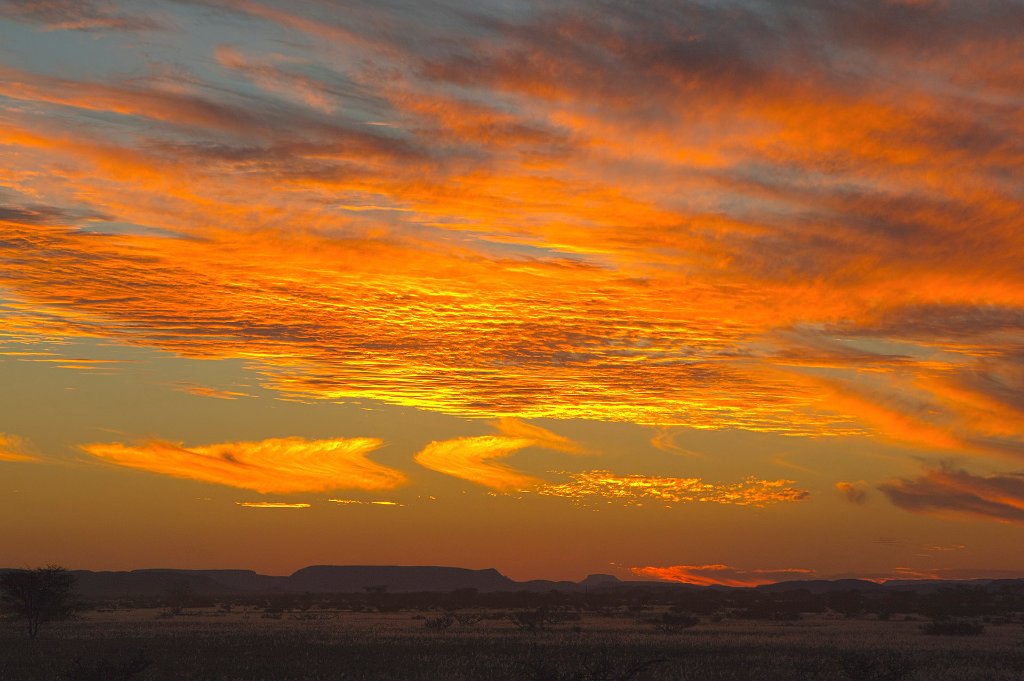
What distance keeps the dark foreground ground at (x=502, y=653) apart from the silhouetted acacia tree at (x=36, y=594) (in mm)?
1373

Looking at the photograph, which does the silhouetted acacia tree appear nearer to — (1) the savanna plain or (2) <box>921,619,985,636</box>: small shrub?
(1) the savanna plain

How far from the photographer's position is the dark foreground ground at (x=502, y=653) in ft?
107

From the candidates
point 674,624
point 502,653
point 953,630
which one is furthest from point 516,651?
point 953,630

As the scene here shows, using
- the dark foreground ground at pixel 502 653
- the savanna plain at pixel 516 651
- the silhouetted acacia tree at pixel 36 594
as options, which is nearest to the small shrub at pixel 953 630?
the savanna plain at pixel 516 651

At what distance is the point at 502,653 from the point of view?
41.6 metres

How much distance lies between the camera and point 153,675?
33562 millimetres

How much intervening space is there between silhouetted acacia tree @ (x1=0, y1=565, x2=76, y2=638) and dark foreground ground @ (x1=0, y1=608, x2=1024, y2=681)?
1373 mm

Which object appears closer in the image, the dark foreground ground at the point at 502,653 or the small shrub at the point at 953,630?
the dark foreground ground at the point at 502,653

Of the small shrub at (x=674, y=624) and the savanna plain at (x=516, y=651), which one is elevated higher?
the small shrub at (x=674, y=624)

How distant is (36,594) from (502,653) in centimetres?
3065

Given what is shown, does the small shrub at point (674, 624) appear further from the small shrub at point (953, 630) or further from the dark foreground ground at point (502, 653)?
the small shrub at point (953, 630)

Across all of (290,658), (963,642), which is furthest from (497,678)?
(963,642)

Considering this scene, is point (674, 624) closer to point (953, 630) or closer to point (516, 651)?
point (953, 630)

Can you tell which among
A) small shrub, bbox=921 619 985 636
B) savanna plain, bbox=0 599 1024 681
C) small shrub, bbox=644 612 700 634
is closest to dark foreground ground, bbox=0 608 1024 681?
savanna plain, bbox=0 599 1024 681
